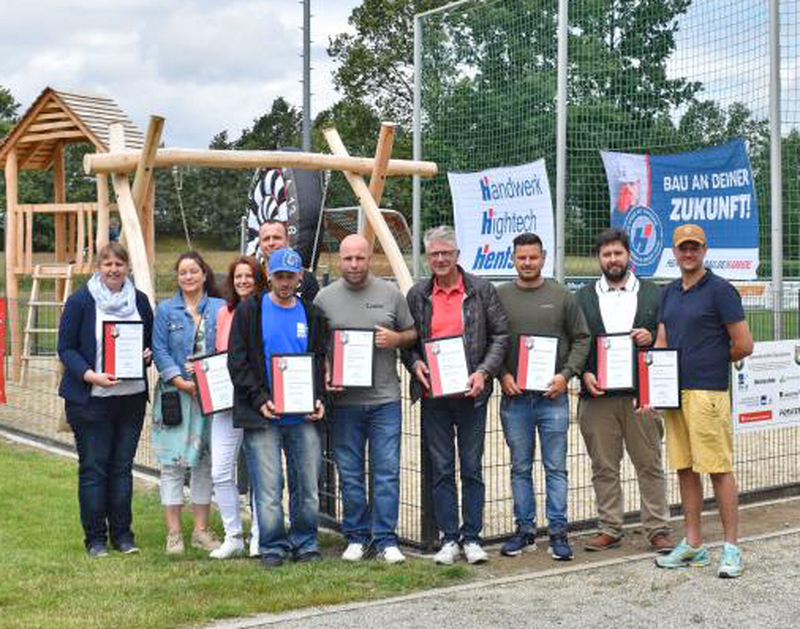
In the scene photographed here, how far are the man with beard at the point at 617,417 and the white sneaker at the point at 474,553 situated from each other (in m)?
0.71

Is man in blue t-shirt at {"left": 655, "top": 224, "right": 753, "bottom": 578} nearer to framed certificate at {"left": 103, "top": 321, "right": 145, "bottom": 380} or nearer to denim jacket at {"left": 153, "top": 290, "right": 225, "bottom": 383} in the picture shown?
denim jacket at {"left": 153, "top": 290, "right": 225, "bottom": 383}

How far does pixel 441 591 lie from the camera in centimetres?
596

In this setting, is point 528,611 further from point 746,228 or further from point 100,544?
point 746,228

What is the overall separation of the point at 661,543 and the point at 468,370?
1.51 metres

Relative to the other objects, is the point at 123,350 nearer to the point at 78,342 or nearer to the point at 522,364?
the point at 78,342

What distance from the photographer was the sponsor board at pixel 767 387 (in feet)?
26.4

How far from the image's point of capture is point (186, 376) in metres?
6.77

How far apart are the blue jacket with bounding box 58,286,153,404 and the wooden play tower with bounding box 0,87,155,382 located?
682cm

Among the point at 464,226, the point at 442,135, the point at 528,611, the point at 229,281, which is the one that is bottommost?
the point at 528,611

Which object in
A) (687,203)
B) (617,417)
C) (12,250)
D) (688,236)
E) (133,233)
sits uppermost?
(687,203)

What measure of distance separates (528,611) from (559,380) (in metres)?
1.37

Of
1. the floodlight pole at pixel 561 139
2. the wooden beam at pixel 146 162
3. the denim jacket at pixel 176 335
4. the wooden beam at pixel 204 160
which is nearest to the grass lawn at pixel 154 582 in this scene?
the denim jacket at pixel 176 335

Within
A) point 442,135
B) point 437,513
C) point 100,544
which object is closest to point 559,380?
point 437,513

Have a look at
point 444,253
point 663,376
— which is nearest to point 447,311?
point 444,253
